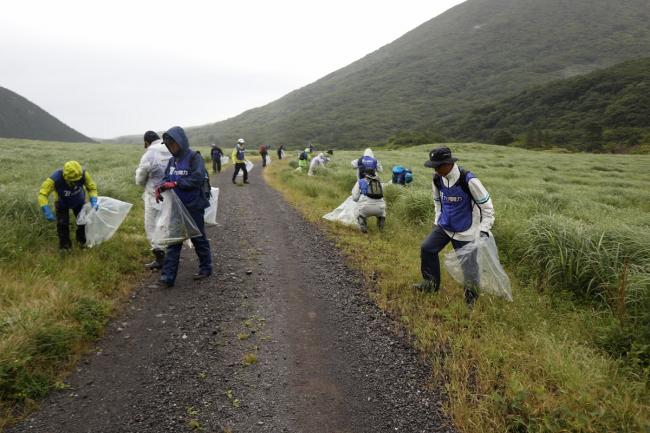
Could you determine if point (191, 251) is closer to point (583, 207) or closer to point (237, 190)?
point (237, 190)

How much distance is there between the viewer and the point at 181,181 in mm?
5410

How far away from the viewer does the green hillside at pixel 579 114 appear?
6234cm

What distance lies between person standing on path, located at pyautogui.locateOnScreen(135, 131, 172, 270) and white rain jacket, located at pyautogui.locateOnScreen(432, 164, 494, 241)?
4.58 metres

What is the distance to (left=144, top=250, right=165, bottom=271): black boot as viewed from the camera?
6.19 meters

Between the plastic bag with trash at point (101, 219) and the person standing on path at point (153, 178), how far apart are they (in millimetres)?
634

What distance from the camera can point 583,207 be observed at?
10500 mm

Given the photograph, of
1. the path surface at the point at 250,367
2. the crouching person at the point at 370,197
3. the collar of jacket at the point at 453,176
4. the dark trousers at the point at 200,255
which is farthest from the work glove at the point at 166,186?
the crouching person at the point at 370,197

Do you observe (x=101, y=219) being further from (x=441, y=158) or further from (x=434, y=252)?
(x=441, y=158)

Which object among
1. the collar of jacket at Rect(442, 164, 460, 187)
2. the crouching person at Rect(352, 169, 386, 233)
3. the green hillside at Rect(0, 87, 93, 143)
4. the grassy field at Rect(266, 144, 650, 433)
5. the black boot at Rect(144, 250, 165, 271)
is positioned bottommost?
the grassy field at Rect(266, 144, 650, 433)

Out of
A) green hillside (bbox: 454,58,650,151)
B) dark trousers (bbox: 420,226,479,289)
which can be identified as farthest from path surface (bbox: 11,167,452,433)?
green hillside (bbox: 454,58,650,151)

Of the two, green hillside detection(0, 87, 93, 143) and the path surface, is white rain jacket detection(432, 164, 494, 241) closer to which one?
the path surface

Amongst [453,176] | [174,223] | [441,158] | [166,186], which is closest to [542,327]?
[453,176]

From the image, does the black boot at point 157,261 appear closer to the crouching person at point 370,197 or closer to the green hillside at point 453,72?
the crouching person at point 370,197

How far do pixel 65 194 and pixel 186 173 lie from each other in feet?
7.29
